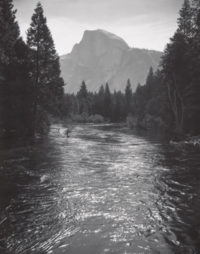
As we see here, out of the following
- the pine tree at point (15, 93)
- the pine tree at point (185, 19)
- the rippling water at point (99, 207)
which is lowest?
the rippling water at point (99, 207)

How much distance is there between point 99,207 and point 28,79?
22.8m

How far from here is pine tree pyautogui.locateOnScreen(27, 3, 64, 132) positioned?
32094mm

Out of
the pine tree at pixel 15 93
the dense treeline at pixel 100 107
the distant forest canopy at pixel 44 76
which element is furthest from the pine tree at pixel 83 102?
the pine tree at pixel 15 93

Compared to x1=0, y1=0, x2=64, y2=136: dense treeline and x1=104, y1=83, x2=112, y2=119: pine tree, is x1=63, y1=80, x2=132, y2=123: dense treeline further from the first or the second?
x1=0, y1=0, x2=64, y2=136: dense treeline

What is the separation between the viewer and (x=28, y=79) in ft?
94.7

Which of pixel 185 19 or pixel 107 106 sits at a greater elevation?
pixel 185 19

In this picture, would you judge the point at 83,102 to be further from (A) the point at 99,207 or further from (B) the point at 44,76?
(A) the point at 99,207

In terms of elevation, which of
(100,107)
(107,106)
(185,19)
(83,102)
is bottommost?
(100,107)

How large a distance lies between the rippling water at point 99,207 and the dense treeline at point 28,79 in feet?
34.1

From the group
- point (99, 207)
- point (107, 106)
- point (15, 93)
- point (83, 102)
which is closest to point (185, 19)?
point (15, 93)

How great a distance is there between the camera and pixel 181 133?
34.9m

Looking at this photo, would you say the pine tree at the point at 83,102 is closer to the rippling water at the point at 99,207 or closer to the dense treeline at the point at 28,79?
the dense treeline at the point at 28,79

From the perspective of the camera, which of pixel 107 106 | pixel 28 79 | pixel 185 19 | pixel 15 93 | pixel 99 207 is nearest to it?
pixel 99 207

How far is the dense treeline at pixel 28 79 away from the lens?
25750 mm
